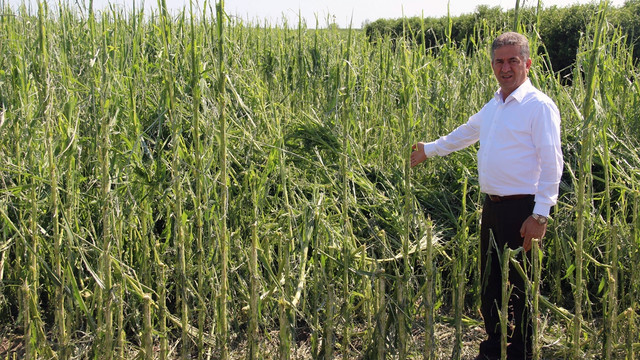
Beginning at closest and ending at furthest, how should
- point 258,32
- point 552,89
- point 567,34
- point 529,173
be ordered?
point 529,173, point 552,89, point 258,32, point 567,34

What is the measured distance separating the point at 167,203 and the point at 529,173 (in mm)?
1440

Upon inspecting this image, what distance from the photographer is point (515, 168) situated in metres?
2.12

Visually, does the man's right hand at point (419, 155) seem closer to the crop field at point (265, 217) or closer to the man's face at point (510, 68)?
the crop field at point (265, 217)

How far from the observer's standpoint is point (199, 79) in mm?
1670

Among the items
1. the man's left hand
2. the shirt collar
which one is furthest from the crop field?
the shirt collar

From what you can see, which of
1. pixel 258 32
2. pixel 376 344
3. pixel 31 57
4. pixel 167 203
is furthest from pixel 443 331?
pixel 258 32

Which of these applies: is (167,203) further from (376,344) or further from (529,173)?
(529,173)

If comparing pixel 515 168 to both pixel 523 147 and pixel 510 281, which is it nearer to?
pixel 523 147

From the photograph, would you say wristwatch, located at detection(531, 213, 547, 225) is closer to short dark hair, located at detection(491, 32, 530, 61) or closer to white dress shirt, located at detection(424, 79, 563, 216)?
white dress shirt, located at detection(424, 79, 563, 216)

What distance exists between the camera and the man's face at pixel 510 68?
7.00ft

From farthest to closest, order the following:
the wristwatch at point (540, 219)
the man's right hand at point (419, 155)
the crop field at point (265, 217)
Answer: the man's right hand at point (419, 155) → the wristwatch at point (540, 219) → the crop field at point (265, 217)

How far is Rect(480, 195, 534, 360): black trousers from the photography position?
7.10 feet

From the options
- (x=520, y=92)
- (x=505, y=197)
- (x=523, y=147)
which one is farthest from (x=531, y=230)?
(x=520, y=92)

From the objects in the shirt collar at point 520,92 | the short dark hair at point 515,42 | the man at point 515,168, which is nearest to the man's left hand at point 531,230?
the man at point 515,168
